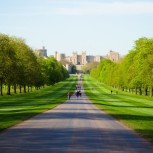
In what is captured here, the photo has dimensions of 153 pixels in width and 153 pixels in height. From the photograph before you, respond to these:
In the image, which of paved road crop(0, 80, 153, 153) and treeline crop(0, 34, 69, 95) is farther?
treeline crop(0, 34, 69, 95)

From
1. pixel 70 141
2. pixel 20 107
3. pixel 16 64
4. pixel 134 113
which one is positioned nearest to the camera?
pixel 70 141

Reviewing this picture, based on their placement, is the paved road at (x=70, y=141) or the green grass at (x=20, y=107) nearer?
the paved road at (x=70, y=141)

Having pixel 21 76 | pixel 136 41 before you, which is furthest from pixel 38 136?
pixel 136 41

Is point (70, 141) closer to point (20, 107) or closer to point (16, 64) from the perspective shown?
point (20, 107)

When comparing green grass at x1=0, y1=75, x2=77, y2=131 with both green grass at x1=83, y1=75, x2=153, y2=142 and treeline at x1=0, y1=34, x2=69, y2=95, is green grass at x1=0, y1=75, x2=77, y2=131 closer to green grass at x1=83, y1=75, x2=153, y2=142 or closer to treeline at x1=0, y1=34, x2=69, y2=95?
treeline at x1=0, y1=34, x2=69, y2=95

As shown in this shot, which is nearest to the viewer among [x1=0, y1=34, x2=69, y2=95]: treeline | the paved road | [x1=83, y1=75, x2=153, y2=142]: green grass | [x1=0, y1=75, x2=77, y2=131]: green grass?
the paved road

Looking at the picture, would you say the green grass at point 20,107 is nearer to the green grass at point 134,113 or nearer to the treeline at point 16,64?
the treeline at point 16,64

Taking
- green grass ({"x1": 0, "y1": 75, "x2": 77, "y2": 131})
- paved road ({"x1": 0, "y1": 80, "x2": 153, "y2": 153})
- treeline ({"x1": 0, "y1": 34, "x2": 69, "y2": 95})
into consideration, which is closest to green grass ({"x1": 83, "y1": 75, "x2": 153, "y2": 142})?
paved road ({"x1": 0, "y1": 80, "x2": 153, "y2": 153})

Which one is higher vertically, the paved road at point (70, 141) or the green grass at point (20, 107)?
the paved road at point (70, 141)

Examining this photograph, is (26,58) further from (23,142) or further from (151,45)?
(23,142)

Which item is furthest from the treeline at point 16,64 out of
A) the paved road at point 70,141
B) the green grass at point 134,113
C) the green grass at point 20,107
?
the paved road at point 70,141

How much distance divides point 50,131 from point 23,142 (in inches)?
188

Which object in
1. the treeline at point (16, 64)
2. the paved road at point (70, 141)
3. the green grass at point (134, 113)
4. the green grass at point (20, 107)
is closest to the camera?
the paved road at point (70, 141)

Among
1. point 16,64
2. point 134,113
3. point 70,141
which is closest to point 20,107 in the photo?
point 134,113
